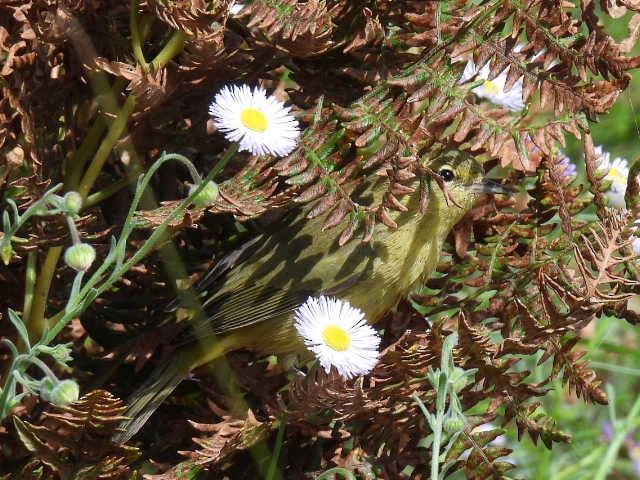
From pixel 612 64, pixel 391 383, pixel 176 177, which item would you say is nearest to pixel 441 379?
pixel 391 383

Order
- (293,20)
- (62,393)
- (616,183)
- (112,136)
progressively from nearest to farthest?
1. (62,393)
2. (293,20)
3. (112,136)
4. (616,183)

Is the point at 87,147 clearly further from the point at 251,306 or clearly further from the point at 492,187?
the point at 492,187

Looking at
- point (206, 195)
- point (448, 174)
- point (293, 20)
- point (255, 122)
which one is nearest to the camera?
point (206, 195)

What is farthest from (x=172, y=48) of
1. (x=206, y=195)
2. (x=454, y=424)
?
(x=454, y=424)

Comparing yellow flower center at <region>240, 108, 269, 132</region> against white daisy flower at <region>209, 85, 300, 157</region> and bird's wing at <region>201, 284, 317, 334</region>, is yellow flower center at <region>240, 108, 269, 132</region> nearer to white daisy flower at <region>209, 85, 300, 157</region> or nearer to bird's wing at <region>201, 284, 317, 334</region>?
white daisy flower at <region>209, 85, 300, 157</region>

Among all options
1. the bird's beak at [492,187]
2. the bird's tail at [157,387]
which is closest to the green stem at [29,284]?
the bird's tail at [157,387]

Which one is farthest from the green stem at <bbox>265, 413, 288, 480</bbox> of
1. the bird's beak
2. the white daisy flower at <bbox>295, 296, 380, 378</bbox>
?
the bird's beak
